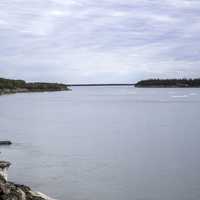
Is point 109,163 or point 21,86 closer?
point 109,163

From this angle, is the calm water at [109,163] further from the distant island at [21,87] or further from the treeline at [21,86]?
the treeline at [21,86]

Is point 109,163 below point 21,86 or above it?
below

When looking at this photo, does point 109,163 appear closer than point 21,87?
Yes

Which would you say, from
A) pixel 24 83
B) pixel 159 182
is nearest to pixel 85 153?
pixel 159 182

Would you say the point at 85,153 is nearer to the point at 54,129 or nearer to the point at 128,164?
the point at 128,164

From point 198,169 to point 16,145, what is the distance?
425 inches

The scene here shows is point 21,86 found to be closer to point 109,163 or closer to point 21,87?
point 21,87

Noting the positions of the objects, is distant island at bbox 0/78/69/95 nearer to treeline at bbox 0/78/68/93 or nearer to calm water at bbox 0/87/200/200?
treeline at bbox 0/78/68/93

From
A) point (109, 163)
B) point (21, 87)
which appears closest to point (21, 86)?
point (21, 87)

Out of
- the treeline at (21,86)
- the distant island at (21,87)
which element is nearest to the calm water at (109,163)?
the distant island at (21,87)

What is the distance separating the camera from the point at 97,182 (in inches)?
658

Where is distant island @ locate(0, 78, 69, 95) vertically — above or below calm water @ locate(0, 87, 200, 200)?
above

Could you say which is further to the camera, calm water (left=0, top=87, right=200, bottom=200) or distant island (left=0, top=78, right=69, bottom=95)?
distant island (left=0, top=78, right=69, bottom=95)

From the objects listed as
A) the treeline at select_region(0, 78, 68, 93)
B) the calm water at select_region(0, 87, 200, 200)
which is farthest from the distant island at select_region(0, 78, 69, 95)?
the calm water at select_region(0, 87, 200, 200)
